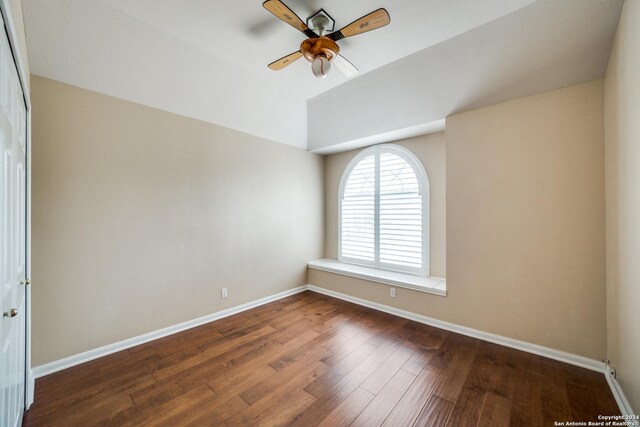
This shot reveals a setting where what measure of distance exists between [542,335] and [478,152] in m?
1.85

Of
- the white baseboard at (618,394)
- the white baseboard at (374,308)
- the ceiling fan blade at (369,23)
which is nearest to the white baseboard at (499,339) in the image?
the white baseboard at (374,308)

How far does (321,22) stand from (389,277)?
293cm

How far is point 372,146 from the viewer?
4.03 metres

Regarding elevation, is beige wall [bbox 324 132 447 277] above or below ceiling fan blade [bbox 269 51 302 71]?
below

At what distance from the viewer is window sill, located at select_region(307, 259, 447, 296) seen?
3.08 m

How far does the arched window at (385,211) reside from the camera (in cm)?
353

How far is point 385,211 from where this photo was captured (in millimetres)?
3850

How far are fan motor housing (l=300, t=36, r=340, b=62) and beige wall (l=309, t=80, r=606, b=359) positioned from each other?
1.62 metres

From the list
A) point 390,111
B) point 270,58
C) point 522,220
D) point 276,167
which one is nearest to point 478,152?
point 522,220

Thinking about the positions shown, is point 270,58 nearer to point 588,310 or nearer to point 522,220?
point 522,220

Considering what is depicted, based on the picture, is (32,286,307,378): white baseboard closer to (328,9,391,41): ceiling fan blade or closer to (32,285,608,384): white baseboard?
(32,285,608,384): white baseboard

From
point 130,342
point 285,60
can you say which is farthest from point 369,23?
point 130,342

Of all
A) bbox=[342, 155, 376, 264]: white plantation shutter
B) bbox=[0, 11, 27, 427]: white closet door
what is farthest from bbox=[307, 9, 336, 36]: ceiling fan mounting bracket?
bbox=[342, 155, 376, 264]: white plantation shutter

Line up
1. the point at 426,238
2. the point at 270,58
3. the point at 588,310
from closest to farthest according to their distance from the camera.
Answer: the point at 588,310, the point at 270,58, the point at 426,238
